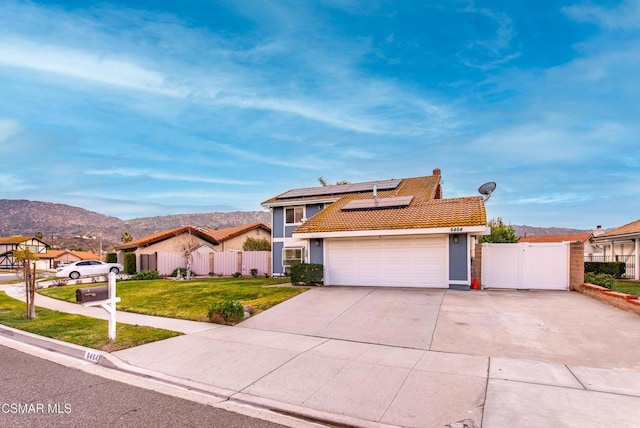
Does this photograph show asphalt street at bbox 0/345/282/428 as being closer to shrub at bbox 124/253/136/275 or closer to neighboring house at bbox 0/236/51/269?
shrub at bbox 124/253/136/275

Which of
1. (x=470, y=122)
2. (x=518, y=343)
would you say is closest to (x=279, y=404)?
(x=518, y=343)

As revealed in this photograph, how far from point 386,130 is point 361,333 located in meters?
15.7

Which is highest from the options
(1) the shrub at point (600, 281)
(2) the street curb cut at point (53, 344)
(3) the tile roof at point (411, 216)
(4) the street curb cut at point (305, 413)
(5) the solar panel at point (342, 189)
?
(5) the solar panel at point (342, 189)

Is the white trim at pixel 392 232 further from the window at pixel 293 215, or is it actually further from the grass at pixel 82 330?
the grass at pixel 82 330

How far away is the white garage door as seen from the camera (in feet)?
51.0

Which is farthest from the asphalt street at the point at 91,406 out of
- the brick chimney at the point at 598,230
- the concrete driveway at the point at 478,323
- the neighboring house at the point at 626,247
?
the brick chimney at the point at 598,230

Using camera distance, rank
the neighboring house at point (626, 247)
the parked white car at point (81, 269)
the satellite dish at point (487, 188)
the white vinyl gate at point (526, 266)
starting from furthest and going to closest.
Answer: the parked white car at point (81, 269) → the neighboring house at point (626, 247) → the satellite dish at point (487, 188) → the white vinyl gate at point (526, 266)

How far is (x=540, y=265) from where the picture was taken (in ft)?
49.2

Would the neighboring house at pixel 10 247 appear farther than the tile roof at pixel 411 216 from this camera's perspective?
Yes

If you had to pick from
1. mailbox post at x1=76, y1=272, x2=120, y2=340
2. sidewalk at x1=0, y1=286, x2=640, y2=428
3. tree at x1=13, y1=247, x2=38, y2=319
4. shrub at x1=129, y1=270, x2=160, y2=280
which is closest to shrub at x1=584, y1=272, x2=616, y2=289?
sidewalk at x1=0, y1=286, x2=640, y2=428

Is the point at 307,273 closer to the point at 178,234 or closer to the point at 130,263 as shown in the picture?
the point at 130,263

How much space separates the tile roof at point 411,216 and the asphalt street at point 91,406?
11854 millimetres

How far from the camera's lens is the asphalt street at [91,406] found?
4.54 metres

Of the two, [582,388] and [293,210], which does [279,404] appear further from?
[293,210]
